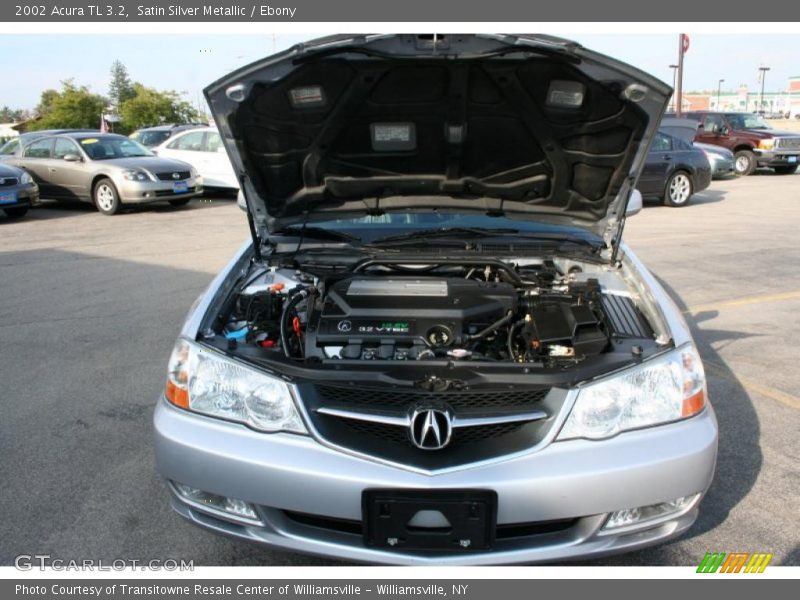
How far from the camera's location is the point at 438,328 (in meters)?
2.88

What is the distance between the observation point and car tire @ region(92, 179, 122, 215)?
41.9 ft

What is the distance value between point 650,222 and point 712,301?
5377mm

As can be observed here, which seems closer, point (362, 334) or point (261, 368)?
point (261, 368)

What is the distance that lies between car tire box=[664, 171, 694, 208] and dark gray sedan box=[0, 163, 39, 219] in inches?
482

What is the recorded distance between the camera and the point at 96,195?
1303 cm

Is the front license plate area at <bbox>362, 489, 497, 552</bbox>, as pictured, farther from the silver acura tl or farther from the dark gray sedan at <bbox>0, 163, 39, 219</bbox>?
the dark gray sedan at <bbox>0, 163, 39, 219</bbox>

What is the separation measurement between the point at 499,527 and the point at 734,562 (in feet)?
3.57

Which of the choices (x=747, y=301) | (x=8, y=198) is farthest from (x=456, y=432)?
(x=8, y=198)

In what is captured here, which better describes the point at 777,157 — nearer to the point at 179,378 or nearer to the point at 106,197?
the point at 106,197

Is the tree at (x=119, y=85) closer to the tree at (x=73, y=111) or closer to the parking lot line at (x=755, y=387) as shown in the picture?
the tree at (x=73, y=111)

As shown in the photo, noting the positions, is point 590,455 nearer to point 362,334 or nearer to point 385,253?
point 362,334

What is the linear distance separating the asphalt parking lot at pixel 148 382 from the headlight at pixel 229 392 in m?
0.63

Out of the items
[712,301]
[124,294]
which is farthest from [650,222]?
[124,294]

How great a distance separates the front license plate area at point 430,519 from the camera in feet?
7.00
